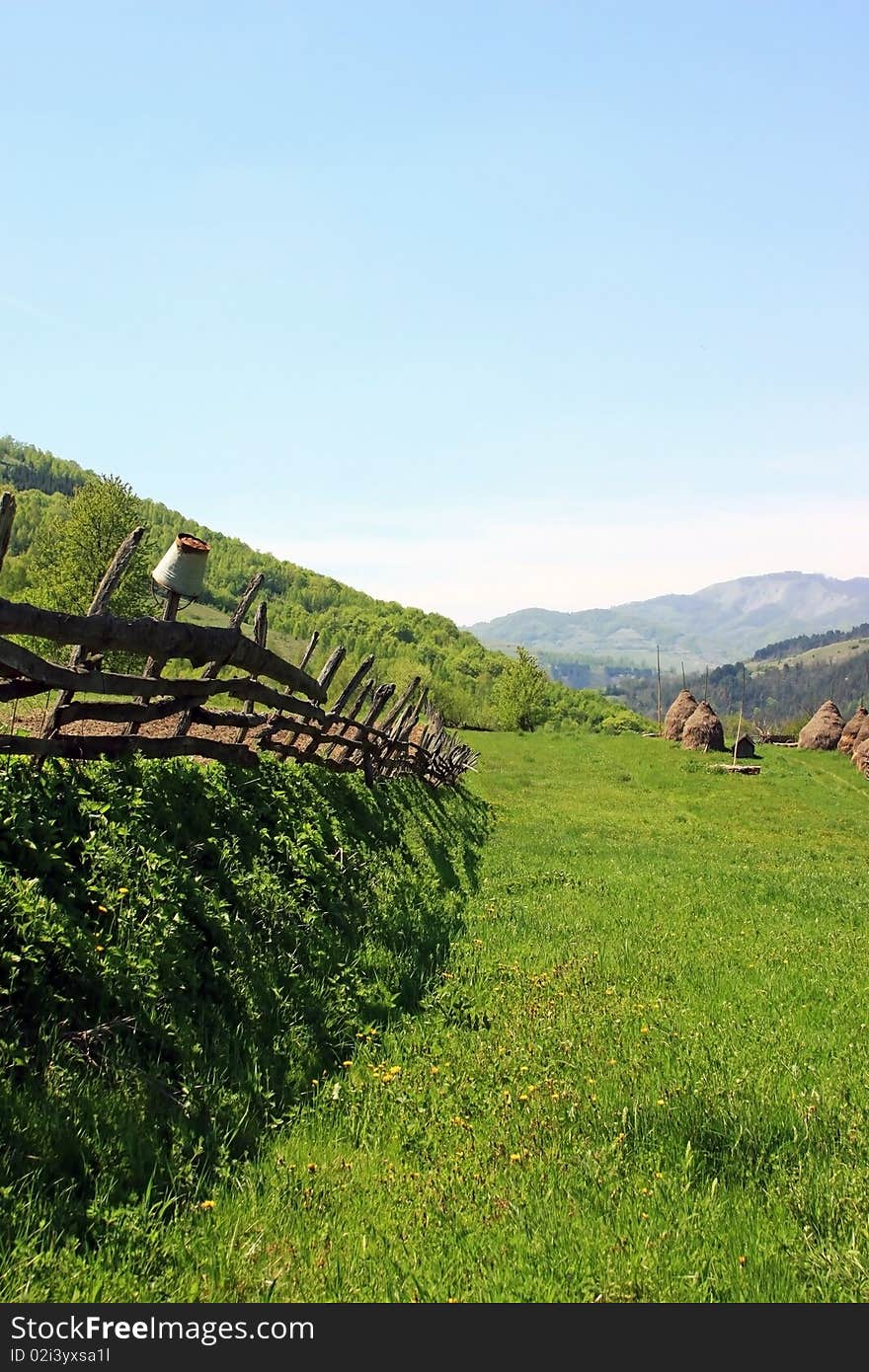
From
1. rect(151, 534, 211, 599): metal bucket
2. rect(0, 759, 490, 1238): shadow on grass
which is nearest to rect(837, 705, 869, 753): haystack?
rect(0, 759, 490, 1238): shadow on grass

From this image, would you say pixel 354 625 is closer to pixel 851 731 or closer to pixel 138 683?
pixel 851 731

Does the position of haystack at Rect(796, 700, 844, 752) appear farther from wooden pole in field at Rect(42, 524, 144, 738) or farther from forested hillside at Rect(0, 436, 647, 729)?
wooden pole in field at Rect(42, 524, 144, 738)

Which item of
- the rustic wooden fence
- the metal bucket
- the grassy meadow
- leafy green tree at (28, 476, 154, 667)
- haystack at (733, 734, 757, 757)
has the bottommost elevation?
haystack at (733, 734, 757, 757)

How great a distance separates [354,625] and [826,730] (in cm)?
10726

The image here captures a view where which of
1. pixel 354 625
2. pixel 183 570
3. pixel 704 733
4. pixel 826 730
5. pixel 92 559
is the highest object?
pixel 354 625

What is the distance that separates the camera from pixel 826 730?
59.1 metres

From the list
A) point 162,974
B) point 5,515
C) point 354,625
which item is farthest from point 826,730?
point 354,625

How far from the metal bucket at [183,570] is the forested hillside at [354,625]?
36701 millimetres

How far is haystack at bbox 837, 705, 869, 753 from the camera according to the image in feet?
184

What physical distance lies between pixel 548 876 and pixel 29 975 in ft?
26.6

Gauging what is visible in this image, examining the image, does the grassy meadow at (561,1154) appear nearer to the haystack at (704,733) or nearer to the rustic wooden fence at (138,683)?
the rustic wooden fence at (138,683)

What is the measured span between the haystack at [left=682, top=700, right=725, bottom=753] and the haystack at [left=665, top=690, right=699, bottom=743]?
429 centimetres

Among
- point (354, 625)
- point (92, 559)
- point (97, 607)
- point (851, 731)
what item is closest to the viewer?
point (97, 607)

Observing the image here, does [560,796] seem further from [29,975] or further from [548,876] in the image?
[29,975]
